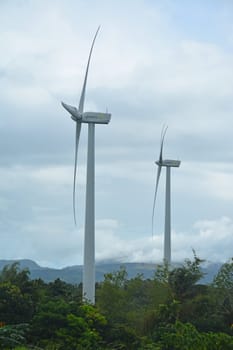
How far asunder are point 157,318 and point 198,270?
1046cm

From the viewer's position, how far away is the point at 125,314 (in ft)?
198

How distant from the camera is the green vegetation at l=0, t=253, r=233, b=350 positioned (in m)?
38.1

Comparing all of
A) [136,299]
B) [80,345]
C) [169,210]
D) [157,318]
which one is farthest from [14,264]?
[80,345]

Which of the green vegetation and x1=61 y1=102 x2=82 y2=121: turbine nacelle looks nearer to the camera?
the green vegetation

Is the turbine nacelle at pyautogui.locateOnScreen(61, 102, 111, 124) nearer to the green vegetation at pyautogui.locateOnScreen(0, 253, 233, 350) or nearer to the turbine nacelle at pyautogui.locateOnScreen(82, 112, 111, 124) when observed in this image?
the turbine nacelle at pyautogui.locateOnScreen(82, 112, 111, 124)

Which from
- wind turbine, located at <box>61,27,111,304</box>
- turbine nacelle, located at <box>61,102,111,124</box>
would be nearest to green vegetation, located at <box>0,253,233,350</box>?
wind turbine, located at <box>61,27,111,304</box>

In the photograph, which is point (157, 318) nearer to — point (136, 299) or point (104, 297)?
point (104, 297)

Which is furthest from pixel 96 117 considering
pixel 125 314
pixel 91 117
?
pixel 125 314

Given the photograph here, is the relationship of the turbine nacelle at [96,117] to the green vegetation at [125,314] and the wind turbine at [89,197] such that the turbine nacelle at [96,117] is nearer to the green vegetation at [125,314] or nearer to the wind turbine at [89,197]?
the wind turbine at [89,197]

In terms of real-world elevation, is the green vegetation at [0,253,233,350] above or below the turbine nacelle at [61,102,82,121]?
below

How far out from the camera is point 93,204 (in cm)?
5728

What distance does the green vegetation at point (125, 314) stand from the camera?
125ft

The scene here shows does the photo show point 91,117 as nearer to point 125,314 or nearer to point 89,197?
point 89,197

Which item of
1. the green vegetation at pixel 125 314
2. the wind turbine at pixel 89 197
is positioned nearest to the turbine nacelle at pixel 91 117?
the wind turbine at pixel 89 197
